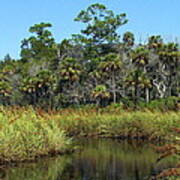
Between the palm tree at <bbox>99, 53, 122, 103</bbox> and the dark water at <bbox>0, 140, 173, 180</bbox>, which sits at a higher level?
the palm tree at <bbox>99, 53, 122, 103</bbox>

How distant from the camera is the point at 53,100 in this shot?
224 ft

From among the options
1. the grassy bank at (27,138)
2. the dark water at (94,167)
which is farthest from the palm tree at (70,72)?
the grassy bank at (27,138)

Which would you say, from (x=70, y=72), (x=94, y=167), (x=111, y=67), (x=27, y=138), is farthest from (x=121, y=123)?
(x=70, y=72)

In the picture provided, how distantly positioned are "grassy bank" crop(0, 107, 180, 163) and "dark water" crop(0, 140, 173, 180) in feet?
1.87

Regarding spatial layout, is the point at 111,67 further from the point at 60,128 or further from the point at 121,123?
the point at 60,128

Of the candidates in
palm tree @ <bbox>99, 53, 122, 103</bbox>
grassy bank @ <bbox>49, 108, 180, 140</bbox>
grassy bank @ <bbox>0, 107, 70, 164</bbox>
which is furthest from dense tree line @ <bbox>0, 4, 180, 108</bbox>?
grassy bank @ <bbox>0, 107, 70, 164</bbox>

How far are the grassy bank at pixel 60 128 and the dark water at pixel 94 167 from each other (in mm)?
571

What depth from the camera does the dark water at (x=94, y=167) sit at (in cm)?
1370

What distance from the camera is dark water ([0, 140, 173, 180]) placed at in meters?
13.7

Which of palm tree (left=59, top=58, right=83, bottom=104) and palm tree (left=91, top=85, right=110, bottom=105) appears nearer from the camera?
palm tree (left=91, top=85, right=110, bottom=105)

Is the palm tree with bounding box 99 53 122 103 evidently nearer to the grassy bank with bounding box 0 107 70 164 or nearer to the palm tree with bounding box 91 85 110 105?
the palm tree with bounding box 91 85 110 105

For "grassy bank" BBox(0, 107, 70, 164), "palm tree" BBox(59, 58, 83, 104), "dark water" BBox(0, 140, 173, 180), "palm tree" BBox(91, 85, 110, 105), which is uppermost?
"palm tree" BBox(59, 58, 83, 104)

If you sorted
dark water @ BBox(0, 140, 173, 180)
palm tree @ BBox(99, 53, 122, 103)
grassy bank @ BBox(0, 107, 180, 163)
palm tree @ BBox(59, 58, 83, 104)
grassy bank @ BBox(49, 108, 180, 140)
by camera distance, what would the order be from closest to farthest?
dark water @ BBox(0, 140, 173, 180), grassy bank @ BBox(0, 107, 180, 163), grassy bank @ BBox(49, 108, 180, 140), palm tree @ BBox(99, 53, 122, 103), palm tree @ BBox(59, 58, 83, 104)

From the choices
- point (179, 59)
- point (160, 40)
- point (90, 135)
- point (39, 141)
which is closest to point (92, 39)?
point (160, 40)
